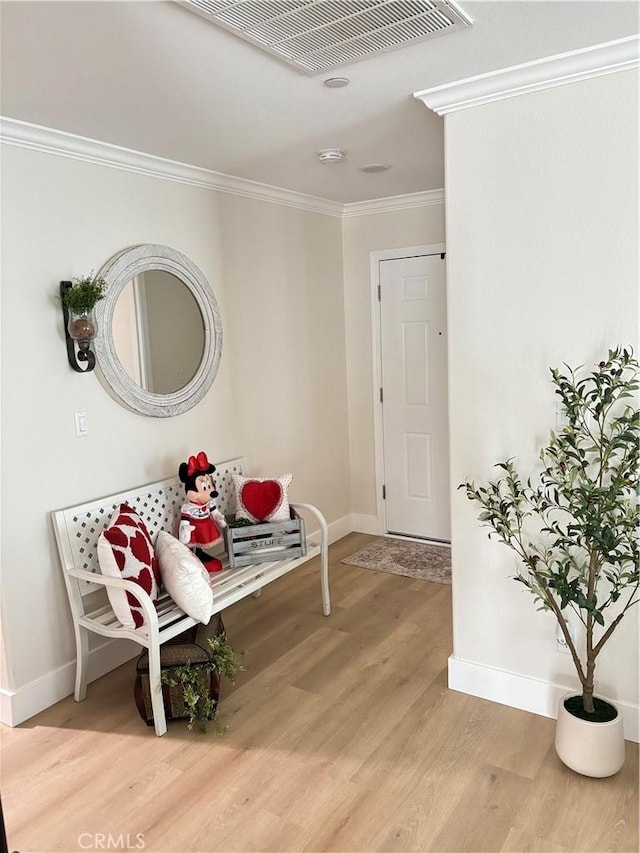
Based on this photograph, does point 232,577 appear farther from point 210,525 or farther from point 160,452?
point 160,452

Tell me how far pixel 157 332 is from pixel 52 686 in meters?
1.66

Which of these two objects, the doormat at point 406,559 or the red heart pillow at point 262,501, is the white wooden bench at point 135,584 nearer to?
the red heart pillow at point 262,501

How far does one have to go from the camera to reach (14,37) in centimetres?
191

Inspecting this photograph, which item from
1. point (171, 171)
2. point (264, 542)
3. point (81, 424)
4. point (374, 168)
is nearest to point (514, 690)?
point (264, 542)

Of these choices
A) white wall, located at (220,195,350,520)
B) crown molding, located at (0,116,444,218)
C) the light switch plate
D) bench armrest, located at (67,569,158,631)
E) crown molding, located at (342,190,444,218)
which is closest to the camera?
bench armrest, located at (67,569,158,631)

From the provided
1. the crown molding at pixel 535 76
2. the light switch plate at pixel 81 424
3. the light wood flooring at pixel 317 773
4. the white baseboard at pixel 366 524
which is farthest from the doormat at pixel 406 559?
the crown molding at pixel 535 76

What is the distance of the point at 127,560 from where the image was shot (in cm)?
279

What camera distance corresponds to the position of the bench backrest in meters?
2.88

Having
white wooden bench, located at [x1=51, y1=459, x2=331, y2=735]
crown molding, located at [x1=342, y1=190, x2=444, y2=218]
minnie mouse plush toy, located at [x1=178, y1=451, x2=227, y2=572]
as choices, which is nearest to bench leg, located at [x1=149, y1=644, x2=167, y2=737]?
white wooden bench, located at [x1=51, y1=459, x2=331, y2=735]

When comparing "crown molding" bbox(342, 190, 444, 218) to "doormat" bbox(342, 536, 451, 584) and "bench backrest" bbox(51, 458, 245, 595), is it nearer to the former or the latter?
"bench backrest" bbox(51, 458, 245, 595)

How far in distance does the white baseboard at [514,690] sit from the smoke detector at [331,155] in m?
2.33

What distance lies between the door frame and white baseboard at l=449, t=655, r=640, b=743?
2120mm

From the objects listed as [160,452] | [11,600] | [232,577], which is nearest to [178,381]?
[160,452]

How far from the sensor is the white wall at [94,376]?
2.75 metres
